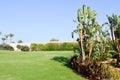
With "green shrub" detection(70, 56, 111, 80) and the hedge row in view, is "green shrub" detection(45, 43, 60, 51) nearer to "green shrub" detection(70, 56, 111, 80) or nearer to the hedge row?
the hedge row

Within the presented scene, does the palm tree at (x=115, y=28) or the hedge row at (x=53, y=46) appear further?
the hedge row at (x=53, y=46)

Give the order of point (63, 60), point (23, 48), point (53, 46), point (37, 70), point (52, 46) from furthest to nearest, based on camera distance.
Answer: point (23, 48) < point (52, 46) < point (53, 46) < point (63, 60) < point (37, 70)

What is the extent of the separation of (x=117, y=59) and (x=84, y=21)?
11.9ft

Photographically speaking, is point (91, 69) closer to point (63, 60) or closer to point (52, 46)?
point (63, 60)

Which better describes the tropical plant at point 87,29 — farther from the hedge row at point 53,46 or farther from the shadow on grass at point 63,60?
the hedge row at point 53,46

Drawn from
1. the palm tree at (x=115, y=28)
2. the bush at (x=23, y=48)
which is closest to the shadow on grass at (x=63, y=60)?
the palm tree at (x=115, y=28)

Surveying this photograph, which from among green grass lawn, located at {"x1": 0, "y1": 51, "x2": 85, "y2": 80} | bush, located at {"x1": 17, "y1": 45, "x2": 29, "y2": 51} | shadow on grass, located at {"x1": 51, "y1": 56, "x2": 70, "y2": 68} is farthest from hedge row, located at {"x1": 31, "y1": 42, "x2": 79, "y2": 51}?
green grass lawn, located at {"x1": 0, "y1": 51, "x2": 85, "y2": 80}

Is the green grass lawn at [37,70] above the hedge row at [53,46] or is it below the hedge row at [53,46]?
below

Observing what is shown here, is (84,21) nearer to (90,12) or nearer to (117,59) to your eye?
(90,12)

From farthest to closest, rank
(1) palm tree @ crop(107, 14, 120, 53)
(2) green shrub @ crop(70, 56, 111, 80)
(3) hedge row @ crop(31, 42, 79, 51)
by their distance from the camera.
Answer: (3) hedge row @ crop(31, 42, 79, 51) < (1) palm tree @ crop(107, 14, 120, 53) < (2) green shrub @ crop(70, 56, 111, 80)

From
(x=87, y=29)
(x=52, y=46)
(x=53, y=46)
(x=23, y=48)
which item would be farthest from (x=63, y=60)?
(x=23, y=48)

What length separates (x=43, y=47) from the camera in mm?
52719

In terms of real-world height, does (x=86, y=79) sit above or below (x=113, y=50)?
below

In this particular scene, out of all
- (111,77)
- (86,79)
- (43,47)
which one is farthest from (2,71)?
(43,47)
